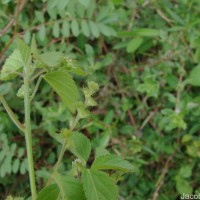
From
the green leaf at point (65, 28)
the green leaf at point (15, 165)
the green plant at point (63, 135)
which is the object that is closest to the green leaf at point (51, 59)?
the green plant at point (63, 135)

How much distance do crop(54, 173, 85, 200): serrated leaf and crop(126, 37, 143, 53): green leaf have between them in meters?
1.14

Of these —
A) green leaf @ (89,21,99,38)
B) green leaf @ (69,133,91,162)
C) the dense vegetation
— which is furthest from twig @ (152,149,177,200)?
green leaf @ (69,133,91,162)

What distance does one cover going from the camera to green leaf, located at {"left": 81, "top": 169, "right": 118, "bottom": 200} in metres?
0.72

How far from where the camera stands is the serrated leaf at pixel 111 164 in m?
0.76

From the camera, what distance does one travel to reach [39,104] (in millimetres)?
1702

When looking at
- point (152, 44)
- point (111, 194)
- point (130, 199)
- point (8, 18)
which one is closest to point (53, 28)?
point (8, 18)

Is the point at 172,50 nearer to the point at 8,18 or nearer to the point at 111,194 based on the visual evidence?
the point at 8,18

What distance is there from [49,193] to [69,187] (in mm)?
33

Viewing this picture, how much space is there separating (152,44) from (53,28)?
0.43 meters

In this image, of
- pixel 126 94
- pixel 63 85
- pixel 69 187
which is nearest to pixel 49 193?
pixel 69 187

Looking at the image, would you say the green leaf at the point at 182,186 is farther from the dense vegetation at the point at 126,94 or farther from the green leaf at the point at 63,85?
the green leaf at the point at 63,85

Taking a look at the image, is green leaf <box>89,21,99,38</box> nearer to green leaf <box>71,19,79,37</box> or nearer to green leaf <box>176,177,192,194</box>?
green leaf <box>71,19,79,37</box>

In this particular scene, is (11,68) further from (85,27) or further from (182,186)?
(182,186)

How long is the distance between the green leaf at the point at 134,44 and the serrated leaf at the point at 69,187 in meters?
1.14
